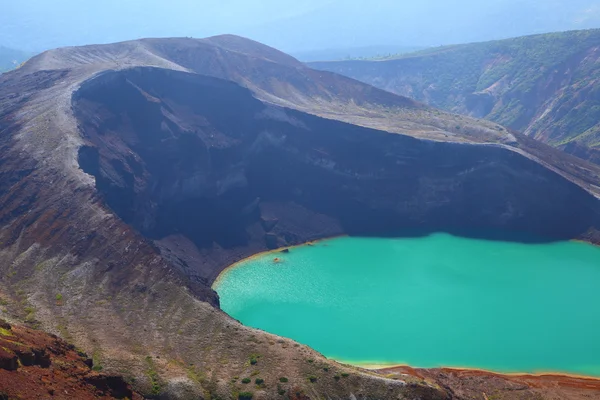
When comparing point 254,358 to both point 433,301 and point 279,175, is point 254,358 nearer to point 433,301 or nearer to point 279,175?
point 433,301

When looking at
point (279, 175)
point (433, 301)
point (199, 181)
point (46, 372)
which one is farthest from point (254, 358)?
point (279, 175)

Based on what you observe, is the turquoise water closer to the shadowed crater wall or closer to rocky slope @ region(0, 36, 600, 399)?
rocky slope @ region(0, 36, 600, 399)

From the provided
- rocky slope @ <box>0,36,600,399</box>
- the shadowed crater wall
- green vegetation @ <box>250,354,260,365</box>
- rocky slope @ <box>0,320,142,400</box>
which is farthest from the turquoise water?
rocky slope @ <box>0,320,142,400</box>

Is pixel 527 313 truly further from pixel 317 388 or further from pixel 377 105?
pixel 377 105

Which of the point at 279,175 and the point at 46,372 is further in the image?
the point at 279,175

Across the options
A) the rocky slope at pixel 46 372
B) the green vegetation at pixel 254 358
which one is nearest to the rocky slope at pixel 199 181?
the green vegetation at pixel 254 358

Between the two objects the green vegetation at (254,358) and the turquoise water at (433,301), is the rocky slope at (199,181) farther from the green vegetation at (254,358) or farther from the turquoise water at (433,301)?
the turquoise water at (433,301)
